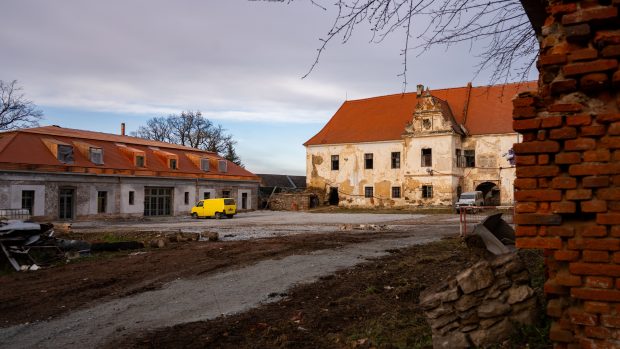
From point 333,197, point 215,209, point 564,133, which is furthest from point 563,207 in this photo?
point 333,197

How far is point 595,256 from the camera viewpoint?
10.2 ft

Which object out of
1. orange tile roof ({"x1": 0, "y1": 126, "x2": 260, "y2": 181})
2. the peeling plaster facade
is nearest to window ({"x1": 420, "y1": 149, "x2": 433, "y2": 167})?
the peeling plaster facade

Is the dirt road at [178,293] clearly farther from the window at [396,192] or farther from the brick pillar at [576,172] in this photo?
the window at [396,192]

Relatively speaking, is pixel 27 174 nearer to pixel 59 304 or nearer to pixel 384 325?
pixel 59 304

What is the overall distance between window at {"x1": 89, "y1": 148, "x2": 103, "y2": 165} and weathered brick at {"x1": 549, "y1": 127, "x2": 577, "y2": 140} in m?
34.4

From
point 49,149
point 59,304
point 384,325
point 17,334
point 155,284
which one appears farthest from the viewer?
point 49,149

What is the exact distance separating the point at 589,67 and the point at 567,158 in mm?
620

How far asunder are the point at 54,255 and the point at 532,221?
12.9m

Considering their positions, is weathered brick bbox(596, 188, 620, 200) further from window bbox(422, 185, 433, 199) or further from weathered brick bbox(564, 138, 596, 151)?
window bbox(422, 185, 433, 199)

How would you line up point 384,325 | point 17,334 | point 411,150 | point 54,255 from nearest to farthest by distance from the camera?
point 384,325 < point 17,334 < point 54,255 < point 411,150

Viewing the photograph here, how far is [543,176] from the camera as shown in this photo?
10.8 ft

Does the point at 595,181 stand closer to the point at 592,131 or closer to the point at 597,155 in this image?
the point at 597,155

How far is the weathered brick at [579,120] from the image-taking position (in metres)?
3.16

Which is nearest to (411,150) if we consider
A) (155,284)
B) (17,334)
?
(155,284)
